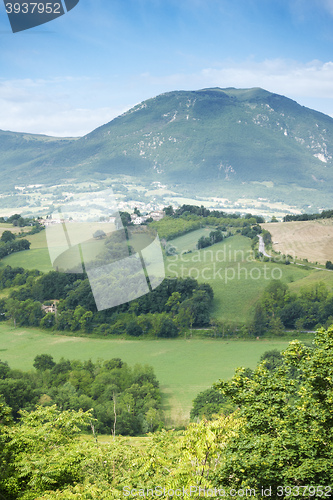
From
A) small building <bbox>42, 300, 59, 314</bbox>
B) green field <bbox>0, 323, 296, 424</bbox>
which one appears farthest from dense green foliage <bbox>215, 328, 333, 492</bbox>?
Result: small building <bbox>42, 300, 59, 314</bbox>

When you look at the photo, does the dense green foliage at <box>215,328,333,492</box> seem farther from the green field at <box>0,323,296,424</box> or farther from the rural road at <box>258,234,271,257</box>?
the rural road at <box>258,234,271,257</box>

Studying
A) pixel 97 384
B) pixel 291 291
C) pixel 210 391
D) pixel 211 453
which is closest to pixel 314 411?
pixel 211 453

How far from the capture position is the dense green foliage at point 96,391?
2528 cm

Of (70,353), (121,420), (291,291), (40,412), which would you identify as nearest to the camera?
(40,412)

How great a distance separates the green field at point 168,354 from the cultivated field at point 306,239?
19648mm

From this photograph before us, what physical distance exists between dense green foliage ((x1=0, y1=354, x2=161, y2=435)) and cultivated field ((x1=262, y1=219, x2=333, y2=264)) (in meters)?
34.4

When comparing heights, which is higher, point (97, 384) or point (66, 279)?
point (66, 279)

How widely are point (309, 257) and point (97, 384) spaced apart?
3759cm

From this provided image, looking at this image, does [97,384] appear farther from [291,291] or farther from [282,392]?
[291,291]

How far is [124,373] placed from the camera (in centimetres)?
3192

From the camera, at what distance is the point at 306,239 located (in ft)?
210

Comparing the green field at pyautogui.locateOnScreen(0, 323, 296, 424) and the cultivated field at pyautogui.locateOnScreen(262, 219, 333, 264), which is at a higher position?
the cultivated field at pyautogui.locateOnScreen(262, 219, 333, 264)

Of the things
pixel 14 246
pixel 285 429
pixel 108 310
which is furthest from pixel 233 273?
pixel 285 429

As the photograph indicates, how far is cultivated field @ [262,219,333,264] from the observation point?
58.0 metres
